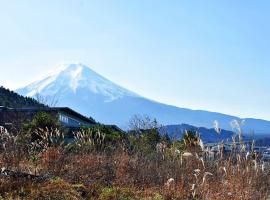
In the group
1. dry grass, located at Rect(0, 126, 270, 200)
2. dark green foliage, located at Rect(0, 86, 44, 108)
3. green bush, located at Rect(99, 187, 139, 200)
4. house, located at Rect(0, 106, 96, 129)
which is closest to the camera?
dry grass, located at Rect(0, 126, 270, 200)

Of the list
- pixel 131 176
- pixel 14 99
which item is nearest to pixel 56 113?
pixel 131 176

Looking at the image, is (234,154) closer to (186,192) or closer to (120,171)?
(186,192)

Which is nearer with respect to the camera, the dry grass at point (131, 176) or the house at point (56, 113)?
the dry grass at point (131, 176)

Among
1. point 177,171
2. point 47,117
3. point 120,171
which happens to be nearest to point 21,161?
point 120,171

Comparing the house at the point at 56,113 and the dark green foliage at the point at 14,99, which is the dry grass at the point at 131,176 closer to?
the house at the point at 56,113

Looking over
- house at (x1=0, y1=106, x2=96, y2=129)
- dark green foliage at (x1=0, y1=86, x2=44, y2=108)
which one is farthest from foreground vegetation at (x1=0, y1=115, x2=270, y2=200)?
dark green foliage at (x1=0, y1=86, x2=44, y2=108)

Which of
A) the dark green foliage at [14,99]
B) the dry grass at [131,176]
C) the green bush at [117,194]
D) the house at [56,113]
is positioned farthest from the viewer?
the dark green foliage at [14,99]

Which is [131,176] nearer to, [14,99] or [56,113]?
[56,113]

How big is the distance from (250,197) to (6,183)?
3.99 m

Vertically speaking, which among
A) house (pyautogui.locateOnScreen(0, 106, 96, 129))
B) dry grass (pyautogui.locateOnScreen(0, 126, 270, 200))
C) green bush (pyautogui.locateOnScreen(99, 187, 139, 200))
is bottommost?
green bush (pyautogui.locateOnScreen(99, 187, 139, 200))

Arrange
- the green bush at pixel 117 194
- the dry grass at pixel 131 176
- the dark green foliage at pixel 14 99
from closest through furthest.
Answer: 1. the dry grass at pixel 131 176
2. the green bush at pixel 117 194
3. the dark green foliage at pixel 14 99

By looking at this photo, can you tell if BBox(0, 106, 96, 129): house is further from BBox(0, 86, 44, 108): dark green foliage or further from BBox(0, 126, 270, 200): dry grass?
BBox(0, 126, 270, 200): dry grass

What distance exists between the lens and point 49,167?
11305 millimetres

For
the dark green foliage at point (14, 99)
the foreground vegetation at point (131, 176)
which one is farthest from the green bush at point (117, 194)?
the dark green foliage at point (14, 99)
